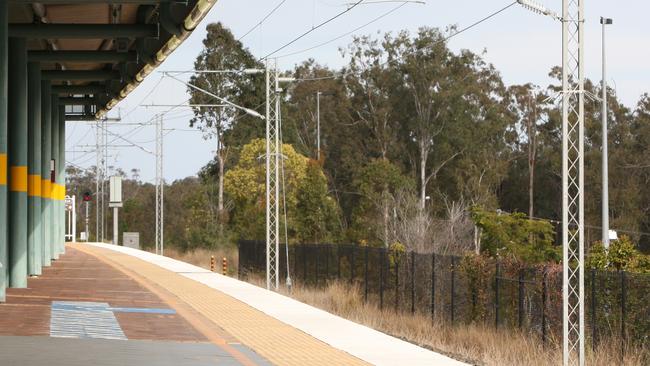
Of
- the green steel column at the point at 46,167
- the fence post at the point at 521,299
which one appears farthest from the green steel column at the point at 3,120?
the green steel column at the point at 46,167

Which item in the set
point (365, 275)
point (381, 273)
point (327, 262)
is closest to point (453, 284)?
point (381, 273)

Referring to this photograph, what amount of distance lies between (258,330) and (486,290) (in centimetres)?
655

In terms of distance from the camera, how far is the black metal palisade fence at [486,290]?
19922mm

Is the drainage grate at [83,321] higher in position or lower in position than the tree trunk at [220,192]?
lower

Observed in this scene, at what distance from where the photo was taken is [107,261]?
51.6 m

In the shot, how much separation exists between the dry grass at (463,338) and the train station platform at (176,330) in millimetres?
1598

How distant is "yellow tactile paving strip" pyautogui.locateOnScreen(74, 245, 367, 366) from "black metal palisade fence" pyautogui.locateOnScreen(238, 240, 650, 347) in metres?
4.39

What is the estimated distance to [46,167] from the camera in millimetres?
43969

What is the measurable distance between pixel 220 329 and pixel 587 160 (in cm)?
5703

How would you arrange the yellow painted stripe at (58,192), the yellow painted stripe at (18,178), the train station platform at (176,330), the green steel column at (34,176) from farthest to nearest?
the yellow painted stripe at (58,192), the green steel column at (34,176), the yellow painted stripe at (18,178), the train station platform at (176,330)

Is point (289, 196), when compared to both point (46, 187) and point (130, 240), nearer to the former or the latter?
point (130, 240)

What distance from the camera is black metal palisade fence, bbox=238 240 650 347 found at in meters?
19.9

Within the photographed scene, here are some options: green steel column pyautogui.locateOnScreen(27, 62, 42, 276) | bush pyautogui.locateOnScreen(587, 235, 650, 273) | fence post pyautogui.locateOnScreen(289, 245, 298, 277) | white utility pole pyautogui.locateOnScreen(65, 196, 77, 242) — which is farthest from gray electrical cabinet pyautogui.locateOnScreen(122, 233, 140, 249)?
bush pyautogui.locateOnScreen(587, 235, 650, 273)

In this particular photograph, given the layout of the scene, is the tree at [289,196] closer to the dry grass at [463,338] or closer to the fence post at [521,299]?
the dry grass at [463,338]
